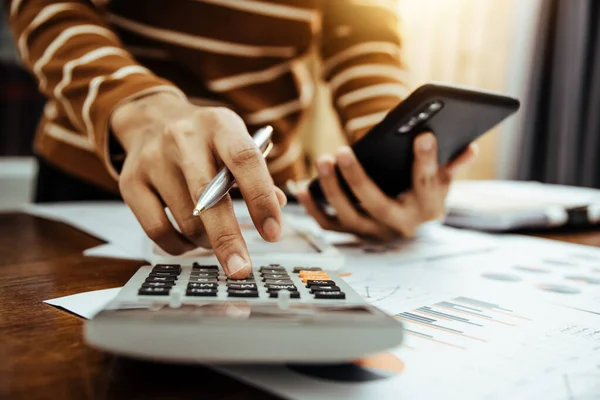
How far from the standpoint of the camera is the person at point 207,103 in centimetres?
38

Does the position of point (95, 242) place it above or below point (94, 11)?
below

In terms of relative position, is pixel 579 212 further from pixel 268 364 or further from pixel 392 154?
pixel 268 364

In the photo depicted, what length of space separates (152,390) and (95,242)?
0.38 m

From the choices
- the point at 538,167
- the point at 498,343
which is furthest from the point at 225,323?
the point at 538,167

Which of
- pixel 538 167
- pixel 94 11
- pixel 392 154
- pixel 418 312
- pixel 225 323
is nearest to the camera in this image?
pixel 225 323

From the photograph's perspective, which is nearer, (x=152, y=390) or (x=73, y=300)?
(x=152, y=390)

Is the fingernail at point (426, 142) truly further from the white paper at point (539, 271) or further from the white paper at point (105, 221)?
the white paper at point (105, 221)

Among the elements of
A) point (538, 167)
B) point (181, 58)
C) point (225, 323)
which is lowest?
point (538, 167)

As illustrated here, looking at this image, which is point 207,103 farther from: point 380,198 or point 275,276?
point 275,276

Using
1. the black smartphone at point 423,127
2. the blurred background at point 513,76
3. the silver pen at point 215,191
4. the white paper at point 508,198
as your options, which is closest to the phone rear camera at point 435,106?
the black smartphone at point 423,127

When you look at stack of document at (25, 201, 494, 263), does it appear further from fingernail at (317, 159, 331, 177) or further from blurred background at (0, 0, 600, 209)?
blurred background at (0, 0, 600, 209)

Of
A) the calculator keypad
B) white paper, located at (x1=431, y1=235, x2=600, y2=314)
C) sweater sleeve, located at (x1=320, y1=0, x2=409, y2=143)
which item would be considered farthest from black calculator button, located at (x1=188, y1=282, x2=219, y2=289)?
sweater sleeve, located at (x1=320, y1=0, x2=409, y2=143)

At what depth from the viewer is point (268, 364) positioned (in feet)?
0.77

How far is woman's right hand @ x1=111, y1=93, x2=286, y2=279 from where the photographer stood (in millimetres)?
352
